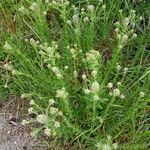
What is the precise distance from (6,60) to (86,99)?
618 mm

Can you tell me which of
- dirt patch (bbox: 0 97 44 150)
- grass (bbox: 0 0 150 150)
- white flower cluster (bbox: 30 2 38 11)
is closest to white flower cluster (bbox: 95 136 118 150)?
grass (bbox: 0 0 150 150)

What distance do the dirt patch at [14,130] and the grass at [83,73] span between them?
5 centimetres

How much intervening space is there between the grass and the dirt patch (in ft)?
0.17

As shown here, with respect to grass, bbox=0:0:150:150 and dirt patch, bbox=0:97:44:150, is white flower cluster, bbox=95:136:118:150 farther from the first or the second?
dirt patch, bbox=0:97:44:150

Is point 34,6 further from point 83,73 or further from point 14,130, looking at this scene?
point 14,130

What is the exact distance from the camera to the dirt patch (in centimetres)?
202

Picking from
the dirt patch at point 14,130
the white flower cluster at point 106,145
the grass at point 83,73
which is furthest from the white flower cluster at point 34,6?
the white flower cluster at point 106,145

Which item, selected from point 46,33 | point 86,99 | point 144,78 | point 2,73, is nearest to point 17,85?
point 2,73

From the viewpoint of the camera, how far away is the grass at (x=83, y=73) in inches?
68.6

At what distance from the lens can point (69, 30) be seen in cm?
203

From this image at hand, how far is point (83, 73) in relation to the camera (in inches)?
78.4

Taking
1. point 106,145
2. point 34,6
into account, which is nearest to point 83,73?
point 34,6

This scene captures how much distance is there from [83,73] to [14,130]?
0.44m

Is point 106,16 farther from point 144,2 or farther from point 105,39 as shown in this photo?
point 144,2
